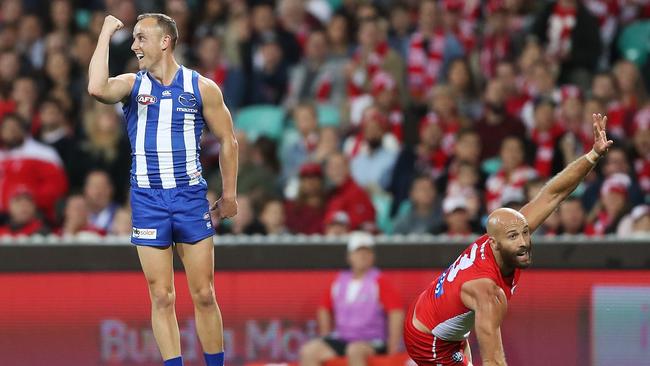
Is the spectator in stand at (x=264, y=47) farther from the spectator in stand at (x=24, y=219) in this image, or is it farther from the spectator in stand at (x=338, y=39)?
the spectator in stand at (x=24, y=219)

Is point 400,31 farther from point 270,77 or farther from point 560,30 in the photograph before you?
point 560,30

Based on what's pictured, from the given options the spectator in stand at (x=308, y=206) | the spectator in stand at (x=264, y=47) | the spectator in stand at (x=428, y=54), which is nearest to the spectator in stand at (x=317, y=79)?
the spectator in stand at (x=264, y=47)

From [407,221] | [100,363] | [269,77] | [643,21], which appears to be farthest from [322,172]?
[643,21]

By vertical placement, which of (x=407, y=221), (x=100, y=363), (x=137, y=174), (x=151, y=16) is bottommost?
(x=100, y=363)

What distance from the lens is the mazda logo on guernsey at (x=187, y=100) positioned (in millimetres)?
9008

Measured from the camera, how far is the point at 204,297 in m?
9.21

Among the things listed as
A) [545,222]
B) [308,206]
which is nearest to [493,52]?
[308,206]

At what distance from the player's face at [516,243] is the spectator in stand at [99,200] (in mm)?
6044

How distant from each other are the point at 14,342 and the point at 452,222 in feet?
13.3

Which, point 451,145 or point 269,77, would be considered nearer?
point 451,145

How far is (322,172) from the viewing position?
47.4 feet

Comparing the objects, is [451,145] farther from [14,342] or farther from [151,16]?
[151,16]

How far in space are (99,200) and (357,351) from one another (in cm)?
344

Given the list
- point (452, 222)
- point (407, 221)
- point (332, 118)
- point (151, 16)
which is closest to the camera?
point (151, 16)
